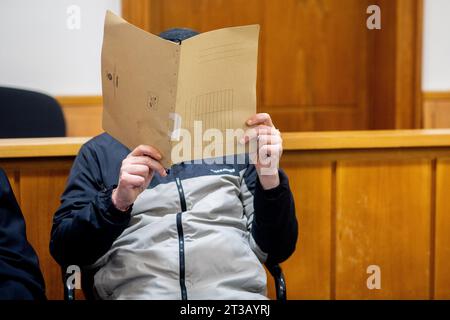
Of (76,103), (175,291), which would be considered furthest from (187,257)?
(76,103)

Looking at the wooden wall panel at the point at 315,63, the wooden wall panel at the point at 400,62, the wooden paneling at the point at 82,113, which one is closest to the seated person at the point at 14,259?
the wooden paneling at the point at 82,113

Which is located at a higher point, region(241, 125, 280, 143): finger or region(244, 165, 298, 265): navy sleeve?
region(241, 125, 280, 143): finger

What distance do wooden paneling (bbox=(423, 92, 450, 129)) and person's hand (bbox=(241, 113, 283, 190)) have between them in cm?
163

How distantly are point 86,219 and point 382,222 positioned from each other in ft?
2.88

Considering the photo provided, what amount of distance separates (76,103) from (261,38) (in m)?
0.91

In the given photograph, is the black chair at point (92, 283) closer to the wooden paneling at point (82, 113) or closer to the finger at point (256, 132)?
Answer: the finger at point (256, 132)

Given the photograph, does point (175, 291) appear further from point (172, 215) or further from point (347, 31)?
point (347, 31)

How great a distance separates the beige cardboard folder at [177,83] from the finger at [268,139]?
65 mm

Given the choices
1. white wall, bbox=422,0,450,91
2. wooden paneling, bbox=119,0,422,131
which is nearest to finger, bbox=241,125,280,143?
wooden paneling, bbox=119,0,422,131

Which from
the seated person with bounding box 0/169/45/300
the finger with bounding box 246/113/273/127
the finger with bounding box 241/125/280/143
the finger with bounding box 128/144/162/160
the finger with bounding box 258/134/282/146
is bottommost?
the seated person with bounding box 0/169/45/300

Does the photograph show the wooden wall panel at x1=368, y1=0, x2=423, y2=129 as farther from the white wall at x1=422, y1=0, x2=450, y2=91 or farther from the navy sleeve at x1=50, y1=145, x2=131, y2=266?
the navy sleeve at x1=50, y1=145, x2=131, y2=266

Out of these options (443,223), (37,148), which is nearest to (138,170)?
(37,148)

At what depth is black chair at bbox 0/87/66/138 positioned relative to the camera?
2.13m

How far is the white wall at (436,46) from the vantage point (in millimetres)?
2734
